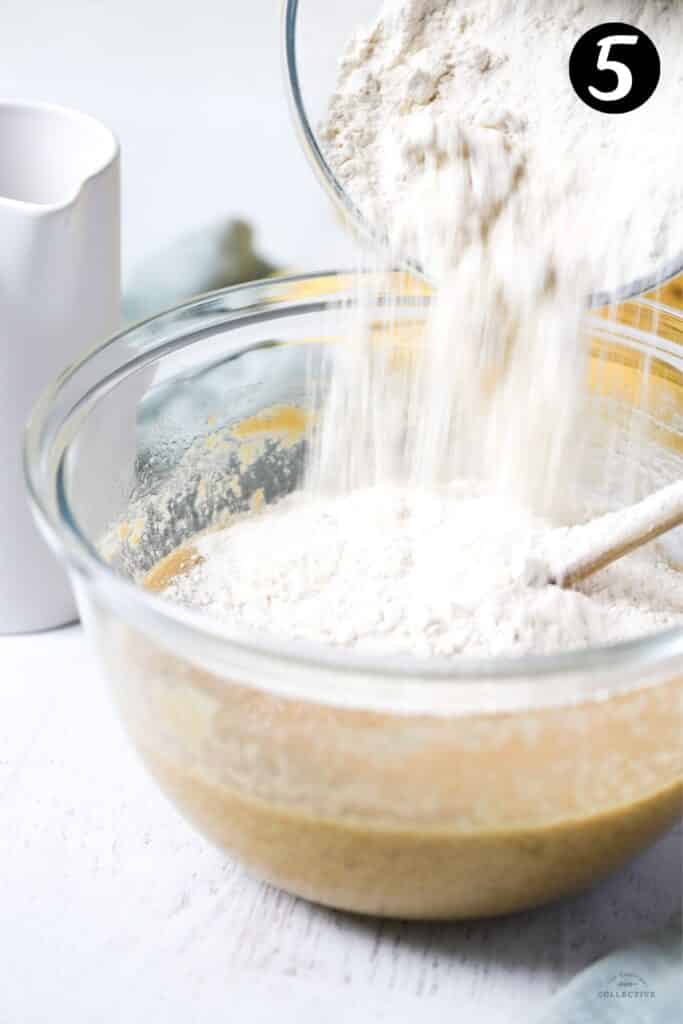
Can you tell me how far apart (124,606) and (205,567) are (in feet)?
0.92

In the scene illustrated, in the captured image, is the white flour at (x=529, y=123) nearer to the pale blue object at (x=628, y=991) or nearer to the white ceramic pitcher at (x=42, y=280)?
the white ceramic pitcher at (x=42, y=280)

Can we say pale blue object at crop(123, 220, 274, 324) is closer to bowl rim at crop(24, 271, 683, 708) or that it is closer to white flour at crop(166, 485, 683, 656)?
white flour at crop(166, 485, 683, 656)

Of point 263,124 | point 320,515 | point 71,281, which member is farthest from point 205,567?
point 263,124

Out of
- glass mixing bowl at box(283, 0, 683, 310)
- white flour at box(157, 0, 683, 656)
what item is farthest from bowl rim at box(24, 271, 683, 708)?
glass mixing bowl at box(283, 0, 683, 310)

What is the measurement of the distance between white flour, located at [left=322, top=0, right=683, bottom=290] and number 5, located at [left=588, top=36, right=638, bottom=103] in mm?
12

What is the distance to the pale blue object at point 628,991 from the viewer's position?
30.0 inches

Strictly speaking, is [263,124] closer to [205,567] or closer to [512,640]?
[205,567]

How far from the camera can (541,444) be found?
3.43 ft

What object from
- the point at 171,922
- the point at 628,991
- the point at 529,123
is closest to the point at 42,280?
the point at 529,123

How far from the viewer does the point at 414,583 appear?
0.90m

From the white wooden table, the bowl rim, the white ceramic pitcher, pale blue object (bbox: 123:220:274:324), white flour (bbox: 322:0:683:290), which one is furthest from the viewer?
pale blue object (bbox: 123:220:274:324)

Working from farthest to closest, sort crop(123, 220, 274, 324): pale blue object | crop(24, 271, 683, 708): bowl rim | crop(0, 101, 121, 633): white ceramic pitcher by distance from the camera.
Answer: crop(123, 220, 274, 324): pale blue object
crop(0, 101, 121, 633): white ceramic pitcher
crop(24, 271, 683, 708): bowl rim

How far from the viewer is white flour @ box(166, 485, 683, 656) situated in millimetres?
851

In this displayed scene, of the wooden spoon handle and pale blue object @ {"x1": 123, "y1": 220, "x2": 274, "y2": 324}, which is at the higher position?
the wooden spoon handle
